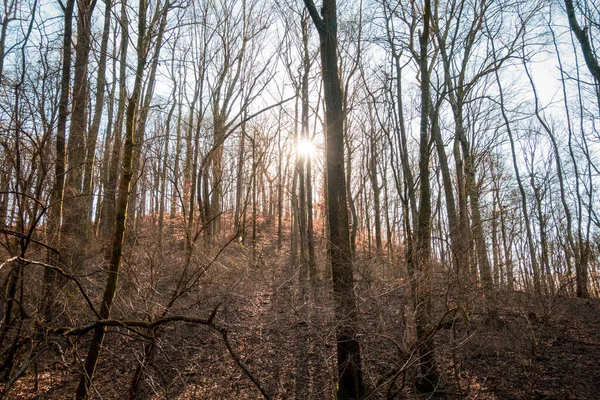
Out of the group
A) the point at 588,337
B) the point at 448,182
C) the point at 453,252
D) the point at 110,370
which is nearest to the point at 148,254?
the point at 110,370

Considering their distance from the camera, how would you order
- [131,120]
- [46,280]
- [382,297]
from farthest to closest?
[46,280] < [382,297] < [131,120]

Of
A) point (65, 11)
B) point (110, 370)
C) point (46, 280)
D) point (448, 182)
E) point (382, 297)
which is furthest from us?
point (448, 182)

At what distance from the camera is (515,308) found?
23.3ft

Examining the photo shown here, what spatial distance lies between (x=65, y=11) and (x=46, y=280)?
15.9 feet

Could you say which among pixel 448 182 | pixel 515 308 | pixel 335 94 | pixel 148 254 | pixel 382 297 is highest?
pixel 335 94

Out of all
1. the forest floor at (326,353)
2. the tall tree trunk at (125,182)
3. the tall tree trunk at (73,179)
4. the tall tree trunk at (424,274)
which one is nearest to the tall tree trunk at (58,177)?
the tall tree trunk at (73,179)

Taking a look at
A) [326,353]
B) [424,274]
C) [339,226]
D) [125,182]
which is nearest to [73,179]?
[125,182]

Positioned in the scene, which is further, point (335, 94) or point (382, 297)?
point (335, 94)

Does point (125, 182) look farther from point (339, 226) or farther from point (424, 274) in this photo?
point (424, 274)

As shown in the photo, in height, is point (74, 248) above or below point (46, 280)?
above

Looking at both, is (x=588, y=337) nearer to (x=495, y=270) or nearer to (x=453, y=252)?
(x=495, y=270)

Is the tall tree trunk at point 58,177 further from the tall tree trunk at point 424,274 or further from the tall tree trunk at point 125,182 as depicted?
the tall tree trunk at point 424,274

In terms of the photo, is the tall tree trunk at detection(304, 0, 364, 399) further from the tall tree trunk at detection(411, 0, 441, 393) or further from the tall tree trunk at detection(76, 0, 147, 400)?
the tall tree trunk at detection(76, 0, 147, 400)

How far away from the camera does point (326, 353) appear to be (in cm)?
643
